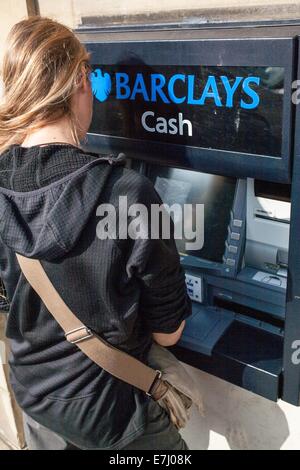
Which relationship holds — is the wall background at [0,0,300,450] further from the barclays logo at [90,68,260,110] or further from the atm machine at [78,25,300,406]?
the barclays logo at [90,68,260,110]

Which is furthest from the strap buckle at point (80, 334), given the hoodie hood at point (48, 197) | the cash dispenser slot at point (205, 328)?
the cash dispenser slot at point (205, 328)

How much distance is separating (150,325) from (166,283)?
0.68 feet

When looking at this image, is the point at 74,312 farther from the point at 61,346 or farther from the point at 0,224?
the point at 0,224

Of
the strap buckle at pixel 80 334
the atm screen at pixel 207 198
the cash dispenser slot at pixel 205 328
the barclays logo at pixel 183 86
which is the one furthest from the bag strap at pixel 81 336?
the barclays logo at pixel 183 86

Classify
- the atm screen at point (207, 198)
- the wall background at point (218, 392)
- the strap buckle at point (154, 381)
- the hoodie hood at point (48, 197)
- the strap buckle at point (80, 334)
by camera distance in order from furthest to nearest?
the atm screen at point (207, 198), the wall background at point (218, 392), the strap buckle at point (154, 381), the strap buckle at point (80, 334), the hoodie hood at point (48, 197)

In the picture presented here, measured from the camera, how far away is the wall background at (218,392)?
1.78m

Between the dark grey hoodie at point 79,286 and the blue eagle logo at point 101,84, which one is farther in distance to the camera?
the blue eagle logo at point 101,84

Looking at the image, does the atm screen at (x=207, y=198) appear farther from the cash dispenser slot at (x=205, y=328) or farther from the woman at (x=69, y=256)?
the woman at (x=69, y=256)

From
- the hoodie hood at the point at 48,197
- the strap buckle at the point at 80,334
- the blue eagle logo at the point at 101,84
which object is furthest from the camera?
A: the blue eagle logo at the point at 101,84

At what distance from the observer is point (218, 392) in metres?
2.16

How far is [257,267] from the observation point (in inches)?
76.0

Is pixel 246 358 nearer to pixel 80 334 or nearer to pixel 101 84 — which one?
pixel 80 334

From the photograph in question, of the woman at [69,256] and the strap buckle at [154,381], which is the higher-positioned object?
the woman at [69,256]

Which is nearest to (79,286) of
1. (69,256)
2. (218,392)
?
(69,256)
